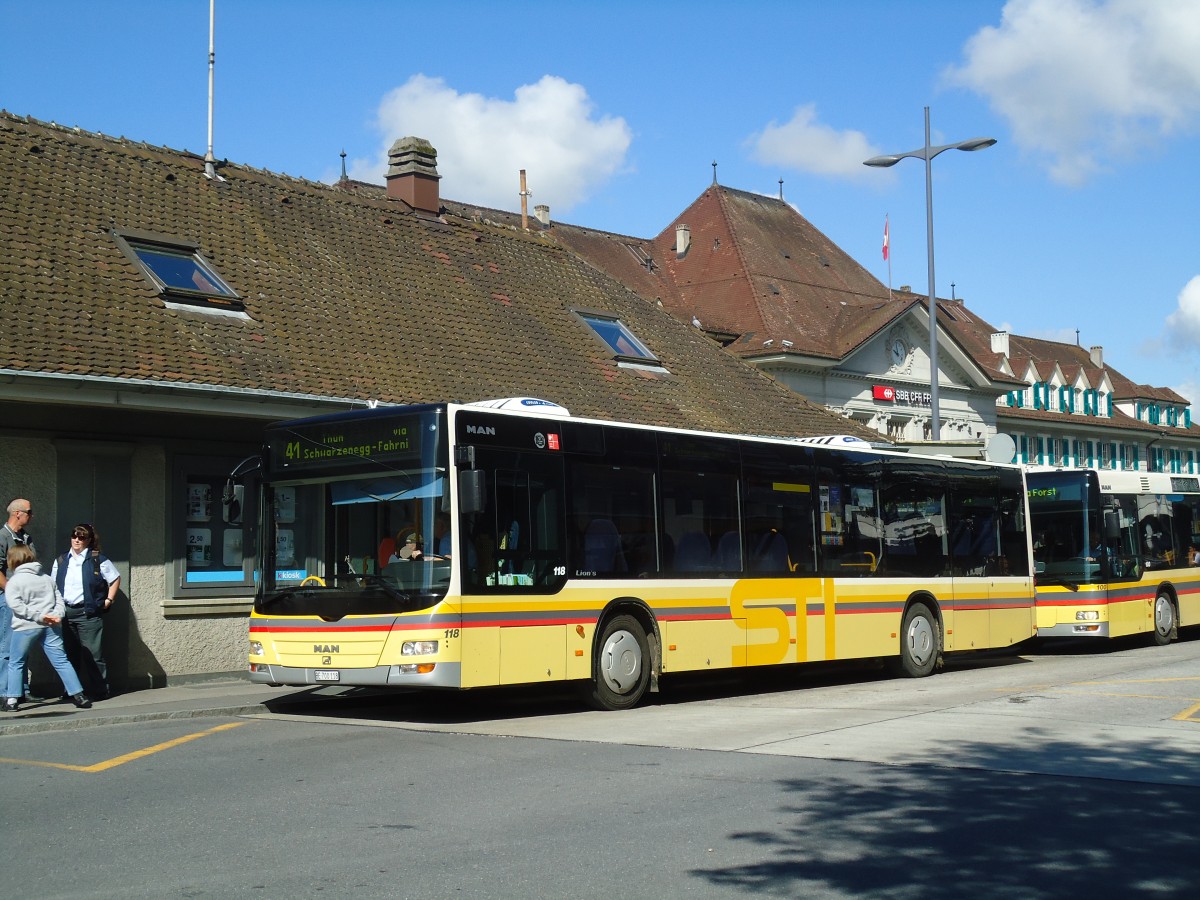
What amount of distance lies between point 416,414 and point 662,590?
350 centimetres

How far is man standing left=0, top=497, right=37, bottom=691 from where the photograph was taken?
14.0 meters

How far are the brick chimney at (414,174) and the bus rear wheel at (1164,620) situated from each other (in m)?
14.5

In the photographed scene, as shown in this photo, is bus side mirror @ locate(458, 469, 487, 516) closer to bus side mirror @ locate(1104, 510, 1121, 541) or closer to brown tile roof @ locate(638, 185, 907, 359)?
bus side mirror @ locate(1104, 510, 1121, 541)

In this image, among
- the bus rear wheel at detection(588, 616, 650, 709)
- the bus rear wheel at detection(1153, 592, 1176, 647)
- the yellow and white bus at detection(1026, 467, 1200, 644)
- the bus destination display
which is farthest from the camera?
the bus rear wheel at detection(1153, 592, 1176, 647)

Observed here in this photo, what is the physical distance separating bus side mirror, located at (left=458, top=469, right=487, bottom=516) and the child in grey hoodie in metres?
4.22

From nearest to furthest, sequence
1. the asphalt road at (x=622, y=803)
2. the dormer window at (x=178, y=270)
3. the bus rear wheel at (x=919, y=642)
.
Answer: the asphalt road at (x=622, y=803) < the dormer window at (x=178, y=270) < the bus rear wheel at (x=919, y=642)

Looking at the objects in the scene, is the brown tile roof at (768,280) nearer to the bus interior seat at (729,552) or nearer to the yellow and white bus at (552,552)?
the yellow and white bus at (552,552)

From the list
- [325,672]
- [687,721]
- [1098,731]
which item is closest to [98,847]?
[325,672]

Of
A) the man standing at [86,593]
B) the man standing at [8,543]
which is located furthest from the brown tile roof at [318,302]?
the man standing at [86,593]

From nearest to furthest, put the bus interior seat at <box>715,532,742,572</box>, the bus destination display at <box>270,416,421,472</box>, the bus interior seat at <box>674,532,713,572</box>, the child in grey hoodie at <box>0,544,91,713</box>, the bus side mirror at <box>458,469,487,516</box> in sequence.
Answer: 1. the bus side mirror at <box>458,469,487,516</box>
2. the bus destination display at <box>270,416,421,472</box>
3. the child in grey hoodie at <box>0,544,91,713</box>
4. the bus interior seat at <box>674,532,713,572</box>
5. the bus interior seat at <box>715,532,742,572</box>

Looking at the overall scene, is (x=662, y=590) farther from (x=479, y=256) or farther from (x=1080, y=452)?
(x=1080, y=452)

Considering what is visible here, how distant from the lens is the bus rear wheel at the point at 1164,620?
2442cm

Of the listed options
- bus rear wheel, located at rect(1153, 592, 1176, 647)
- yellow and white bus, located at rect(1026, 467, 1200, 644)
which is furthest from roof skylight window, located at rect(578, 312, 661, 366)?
bus rear wheel, located at rect(1153, 592, 1176, 647)

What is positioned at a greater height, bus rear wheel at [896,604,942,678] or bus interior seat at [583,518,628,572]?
bus interior seat at [583,518,628,572]
